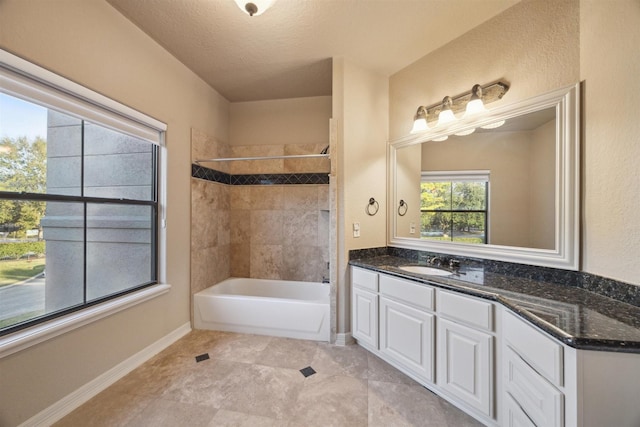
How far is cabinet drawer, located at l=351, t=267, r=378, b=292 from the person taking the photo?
2.12m

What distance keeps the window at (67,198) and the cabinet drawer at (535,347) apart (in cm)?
266

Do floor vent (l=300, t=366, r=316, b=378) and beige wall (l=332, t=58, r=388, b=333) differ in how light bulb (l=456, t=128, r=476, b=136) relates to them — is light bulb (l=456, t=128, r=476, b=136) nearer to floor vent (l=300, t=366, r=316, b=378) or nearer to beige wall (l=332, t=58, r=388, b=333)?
beige wall (l=332, t=58, r=388, b=333)

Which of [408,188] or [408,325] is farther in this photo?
[408,188]

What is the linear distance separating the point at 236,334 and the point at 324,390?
1218mm

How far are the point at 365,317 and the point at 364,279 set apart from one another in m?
0.34

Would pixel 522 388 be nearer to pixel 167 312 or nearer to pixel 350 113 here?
pixel 350 113

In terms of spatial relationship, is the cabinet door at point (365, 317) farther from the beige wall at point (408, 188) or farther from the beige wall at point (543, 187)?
the beige wall at point (543, 187)

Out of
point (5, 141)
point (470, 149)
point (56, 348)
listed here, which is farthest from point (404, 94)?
point (56, 348)

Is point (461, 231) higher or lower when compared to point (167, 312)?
higher

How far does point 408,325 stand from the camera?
6.01ft

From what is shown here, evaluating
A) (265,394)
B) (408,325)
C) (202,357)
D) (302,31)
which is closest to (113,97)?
(302,31)

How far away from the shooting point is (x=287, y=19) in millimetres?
1902

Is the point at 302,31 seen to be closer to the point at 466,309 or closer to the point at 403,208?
the point at 403,208

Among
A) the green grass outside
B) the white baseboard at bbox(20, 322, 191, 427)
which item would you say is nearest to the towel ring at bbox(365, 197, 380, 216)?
the white baseboard at bbox(20, 322, 191, 427)
